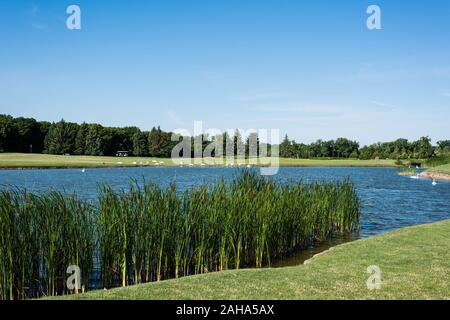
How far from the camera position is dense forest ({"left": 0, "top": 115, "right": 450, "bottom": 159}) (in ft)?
333

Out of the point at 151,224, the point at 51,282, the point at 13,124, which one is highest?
the point at 13,124

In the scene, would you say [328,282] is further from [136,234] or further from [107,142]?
[107,142]

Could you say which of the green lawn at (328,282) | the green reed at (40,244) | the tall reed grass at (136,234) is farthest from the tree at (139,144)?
the green reed at (40,244)

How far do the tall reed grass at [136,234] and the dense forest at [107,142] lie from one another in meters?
94.9

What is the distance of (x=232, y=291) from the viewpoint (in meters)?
7.17

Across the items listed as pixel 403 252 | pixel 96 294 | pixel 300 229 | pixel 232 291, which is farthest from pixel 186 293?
pixel 300 229

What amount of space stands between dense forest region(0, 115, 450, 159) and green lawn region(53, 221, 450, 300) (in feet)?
320
